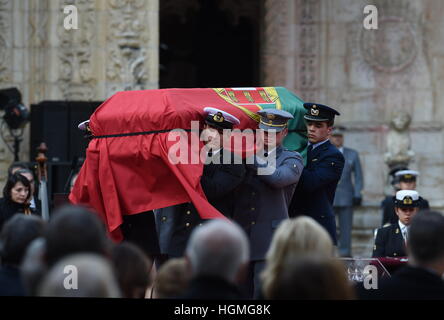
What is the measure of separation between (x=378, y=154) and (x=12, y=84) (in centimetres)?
519

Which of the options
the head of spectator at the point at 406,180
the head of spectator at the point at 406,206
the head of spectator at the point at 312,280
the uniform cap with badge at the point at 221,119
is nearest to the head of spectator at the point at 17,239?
the head of spectator at the point at 312,280

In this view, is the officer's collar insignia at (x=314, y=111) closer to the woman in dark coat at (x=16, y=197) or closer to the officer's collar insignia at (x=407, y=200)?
the officer's collar insignia at (x=407, y=200)

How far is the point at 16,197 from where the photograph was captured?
33.1ft

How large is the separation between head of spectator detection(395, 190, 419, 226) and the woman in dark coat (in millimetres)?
3191

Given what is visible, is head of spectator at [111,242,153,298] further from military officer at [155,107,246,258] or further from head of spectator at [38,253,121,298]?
military officer at [155,107,246,258]

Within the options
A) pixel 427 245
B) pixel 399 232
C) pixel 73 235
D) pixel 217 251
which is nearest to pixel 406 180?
pixel 399 232

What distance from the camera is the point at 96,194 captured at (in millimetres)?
8930

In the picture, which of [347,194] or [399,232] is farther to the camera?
[347,194]

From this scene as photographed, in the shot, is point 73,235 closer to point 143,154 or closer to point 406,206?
point 143,154

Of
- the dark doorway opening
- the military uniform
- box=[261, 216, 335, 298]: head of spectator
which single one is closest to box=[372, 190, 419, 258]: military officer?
the military uniform

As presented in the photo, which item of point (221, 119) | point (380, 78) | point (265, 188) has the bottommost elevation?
point (265, 188)

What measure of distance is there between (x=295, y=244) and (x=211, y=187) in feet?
9.56

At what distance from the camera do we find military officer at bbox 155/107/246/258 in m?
A: 8.45

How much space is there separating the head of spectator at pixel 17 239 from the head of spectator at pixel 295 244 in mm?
1200
